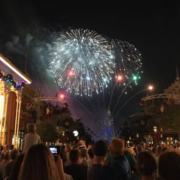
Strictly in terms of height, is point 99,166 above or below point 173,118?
below

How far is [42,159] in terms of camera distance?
7.26ft

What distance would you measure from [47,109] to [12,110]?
403cm

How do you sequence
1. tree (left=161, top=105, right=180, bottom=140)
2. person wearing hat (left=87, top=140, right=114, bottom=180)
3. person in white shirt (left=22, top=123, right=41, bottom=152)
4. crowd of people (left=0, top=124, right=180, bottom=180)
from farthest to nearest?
tree (left=161, top=105, right=180, bottom=140) < person in white shirt (left=22, top=123, right=41, bottom=152) < person wearing hat (left=87, top=140, right=114, bottom=180) < crowd of people (left=0, top=124, right=180, bottom=180)

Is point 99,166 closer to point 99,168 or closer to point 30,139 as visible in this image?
point 99,168

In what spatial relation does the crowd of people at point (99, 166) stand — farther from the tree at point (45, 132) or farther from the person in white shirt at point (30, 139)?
the tree at point (45, 132)

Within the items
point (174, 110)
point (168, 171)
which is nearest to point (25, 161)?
point (168, 171)

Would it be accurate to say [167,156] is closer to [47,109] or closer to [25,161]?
[25,161]

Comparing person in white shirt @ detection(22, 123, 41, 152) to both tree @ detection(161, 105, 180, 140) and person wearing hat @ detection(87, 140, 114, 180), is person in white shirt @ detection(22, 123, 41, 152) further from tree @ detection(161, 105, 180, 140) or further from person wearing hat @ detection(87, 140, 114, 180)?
tree @ detection(161, 105, 180, 140)

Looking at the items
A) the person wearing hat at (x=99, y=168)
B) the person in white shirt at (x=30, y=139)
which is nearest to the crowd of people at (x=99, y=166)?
the person wearing hat at (x=99, y=168)

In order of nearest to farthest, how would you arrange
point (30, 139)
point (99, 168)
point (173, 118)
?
point (99, 168) → point (30, 139) → point (173, 118)

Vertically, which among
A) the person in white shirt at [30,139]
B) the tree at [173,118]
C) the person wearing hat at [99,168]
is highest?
the tree at [173,118]

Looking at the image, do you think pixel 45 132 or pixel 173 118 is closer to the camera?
pixel 173 118

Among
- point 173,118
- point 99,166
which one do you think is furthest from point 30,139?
point 173,118

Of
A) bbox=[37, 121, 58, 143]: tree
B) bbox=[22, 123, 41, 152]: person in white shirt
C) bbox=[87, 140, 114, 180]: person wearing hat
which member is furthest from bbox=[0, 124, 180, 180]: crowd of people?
bbox=[37, 121, 58, 143]: tree
